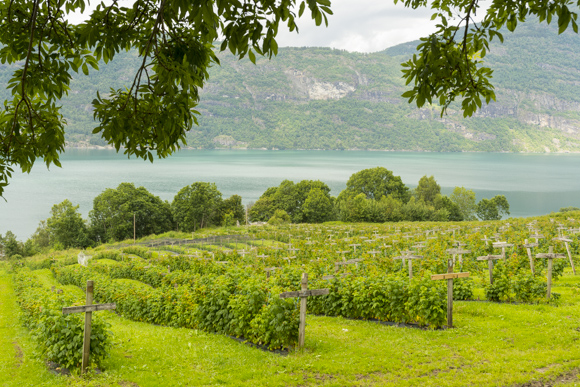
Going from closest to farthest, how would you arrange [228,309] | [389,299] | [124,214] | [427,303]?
[427,303] → [228,309] → [389,299] → [124,214]

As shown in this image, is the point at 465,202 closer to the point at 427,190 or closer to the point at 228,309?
the point at 427,190

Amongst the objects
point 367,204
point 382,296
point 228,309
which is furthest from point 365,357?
point 367,204

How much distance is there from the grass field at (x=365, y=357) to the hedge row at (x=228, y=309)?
322mm

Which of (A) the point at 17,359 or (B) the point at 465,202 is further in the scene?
(B) the point at 465,202

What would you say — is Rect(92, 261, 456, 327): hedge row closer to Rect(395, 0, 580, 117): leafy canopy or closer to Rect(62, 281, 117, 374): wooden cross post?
Rect(62, 281, 117, 374): wooden cross post

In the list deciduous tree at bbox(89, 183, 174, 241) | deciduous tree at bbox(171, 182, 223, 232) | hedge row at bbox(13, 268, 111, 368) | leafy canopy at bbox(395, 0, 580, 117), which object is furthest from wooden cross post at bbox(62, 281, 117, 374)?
deciduous tree at bbox(89, 183, 174, 241)

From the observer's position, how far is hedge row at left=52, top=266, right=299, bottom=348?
306 inches

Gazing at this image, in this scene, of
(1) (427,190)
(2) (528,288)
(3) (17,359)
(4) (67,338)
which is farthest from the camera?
(1) (427,190)

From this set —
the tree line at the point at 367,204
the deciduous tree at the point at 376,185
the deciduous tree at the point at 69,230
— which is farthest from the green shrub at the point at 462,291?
the deciduous tree at the point at 376,185

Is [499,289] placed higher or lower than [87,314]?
lower

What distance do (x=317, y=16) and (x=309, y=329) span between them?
26.2 ft

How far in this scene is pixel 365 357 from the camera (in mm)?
7051

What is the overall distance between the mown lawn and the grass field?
17mm

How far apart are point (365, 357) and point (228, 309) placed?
3534 mm
